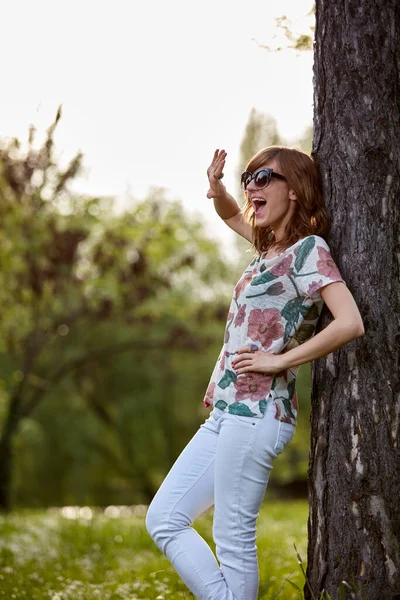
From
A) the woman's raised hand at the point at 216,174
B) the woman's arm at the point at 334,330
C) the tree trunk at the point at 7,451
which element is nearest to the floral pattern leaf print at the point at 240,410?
the woman's arm at the point at 334,330

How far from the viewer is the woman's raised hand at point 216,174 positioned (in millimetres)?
3721

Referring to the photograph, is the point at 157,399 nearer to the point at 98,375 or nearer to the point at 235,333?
the point at 98,375

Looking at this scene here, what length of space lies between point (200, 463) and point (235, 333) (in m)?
0.58

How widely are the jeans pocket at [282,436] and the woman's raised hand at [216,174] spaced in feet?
4.22

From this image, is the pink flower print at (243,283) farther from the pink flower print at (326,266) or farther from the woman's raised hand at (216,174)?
the woman's raised hand at (216,174)

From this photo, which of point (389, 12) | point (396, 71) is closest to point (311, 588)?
point (396, 71)

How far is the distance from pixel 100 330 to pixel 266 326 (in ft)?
62.1

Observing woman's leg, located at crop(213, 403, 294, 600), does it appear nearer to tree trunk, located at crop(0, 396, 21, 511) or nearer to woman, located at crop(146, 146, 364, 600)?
woman, located at crop(146, 146, 364, 600)

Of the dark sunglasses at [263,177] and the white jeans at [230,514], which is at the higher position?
the dark sunglasses at [263,177]

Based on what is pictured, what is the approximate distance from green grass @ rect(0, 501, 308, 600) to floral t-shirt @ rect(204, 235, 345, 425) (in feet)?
2.61

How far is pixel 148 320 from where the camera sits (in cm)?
1595

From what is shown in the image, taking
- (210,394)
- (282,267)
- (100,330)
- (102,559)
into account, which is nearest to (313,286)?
(282,267)

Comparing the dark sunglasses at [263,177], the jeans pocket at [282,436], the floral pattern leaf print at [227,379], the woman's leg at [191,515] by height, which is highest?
the dark sunglasses at [263,177]

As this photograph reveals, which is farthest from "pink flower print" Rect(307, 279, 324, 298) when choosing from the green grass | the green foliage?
the green foliage
